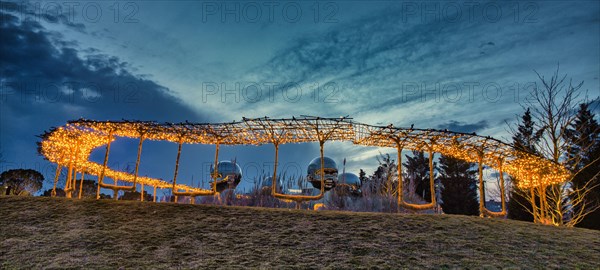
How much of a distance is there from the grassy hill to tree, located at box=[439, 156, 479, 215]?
1961cm

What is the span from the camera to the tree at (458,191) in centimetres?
3228

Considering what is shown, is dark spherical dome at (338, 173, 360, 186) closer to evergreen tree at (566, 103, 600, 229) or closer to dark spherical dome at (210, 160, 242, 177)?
dark spherical dome at (210, 160, 242, 177)

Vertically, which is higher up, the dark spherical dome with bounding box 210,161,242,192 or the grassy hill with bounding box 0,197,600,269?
the dark spherical dome with bounding box 210,161,242,192

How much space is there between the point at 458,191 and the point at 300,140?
21.1 metres

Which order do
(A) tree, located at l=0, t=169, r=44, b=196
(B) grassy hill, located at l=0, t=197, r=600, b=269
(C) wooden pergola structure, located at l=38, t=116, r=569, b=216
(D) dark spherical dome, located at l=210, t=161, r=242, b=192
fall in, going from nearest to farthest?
(B) grassy hill, located at l=0, t=197, r=600, b=269 < (C) wooden pergola structure, located at l=38, t=116, r=569, b=216 < (D) dark spherical dome, located at l=210, t=161, r=242, b=192 < (A) tree, located at l=0, t=169, r=44, b=196

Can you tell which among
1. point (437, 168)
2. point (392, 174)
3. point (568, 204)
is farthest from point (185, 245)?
point (437, 168)

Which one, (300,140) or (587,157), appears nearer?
(300,140)

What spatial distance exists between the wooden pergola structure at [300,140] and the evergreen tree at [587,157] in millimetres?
4454

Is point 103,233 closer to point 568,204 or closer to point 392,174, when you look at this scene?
point 392,174

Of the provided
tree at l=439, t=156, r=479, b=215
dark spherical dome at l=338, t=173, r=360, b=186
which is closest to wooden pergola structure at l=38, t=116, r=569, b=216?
dark spherical dome at l=338, t=173, r=360, b=186

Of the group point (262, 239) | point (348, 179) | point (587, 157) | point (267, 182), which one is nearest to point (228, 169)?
point (267, 182)

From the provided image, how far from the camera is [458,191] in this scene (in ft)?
108

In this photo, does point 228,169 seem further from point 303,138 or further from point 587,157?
point 587,157

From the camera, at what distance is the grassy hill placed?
28.1 feet
